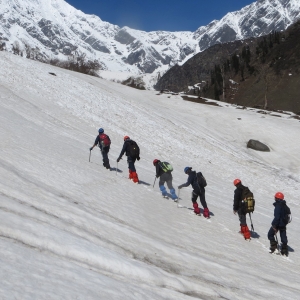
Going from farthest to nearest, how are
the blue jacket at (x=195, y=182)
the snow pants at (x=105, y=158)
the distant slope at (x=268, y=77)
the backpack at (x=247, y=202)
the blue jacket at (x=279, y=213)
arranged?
1. the distant slope at (x=268, y=77)
2. the snow pants at (x=105, y=158)
3. the blue jacket at (x=195, y=182)
4. the backpack at (x=247, y=202)
5. the blue jacket at (x=279, y=213)

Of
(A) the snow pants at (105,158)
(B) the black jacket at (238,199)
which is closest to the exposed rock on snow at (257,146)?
(A) the snow pants at (105,158)

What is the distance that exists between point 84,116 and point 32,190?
906 inches

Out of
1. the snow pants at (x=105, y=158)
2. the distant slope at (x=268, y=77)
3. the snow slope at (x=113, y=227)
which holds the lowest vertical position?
the snow slope at (x=113, y=227)

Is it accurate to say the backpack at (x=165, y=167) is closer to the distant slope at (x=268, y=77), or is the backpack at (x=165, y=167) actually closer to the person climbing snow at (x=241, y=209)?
the person climbing snow at (x=241, y=209)

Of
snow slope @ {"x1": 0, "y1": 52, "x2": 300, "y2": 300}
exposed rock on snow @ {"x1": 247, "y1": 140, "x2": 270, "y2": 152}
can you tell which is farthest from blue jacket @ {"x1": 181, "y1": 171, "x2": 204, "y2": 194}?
exposed rock on snow @ {"x1": 247, "y1": 140, "x2": 270, "y2": 152}

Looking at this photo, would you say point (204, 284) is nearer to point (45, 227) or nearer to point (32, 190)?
point (45, 227)

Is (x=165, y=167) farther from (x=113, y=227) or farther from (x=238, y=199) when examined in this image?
(x=113, y=227)

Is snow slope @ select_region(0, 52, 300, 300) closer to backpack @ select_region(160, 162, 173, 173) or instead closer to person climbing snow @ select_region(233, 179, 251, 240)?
person climbing snow @ select_region(233, 179, 251, 240)

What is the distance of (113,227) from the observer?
983 centimetres

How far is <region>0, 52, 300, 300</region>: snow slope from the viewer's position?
6.51 meters

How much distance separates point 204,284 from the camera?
25.8 ft

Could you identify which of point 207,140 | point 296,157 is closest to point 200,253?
point 207,140

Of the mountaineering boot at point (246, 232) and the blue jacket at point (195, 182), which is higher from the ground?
the blue jacket at point (195, 182)

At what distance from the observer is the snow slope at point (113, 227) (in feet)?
21.4
